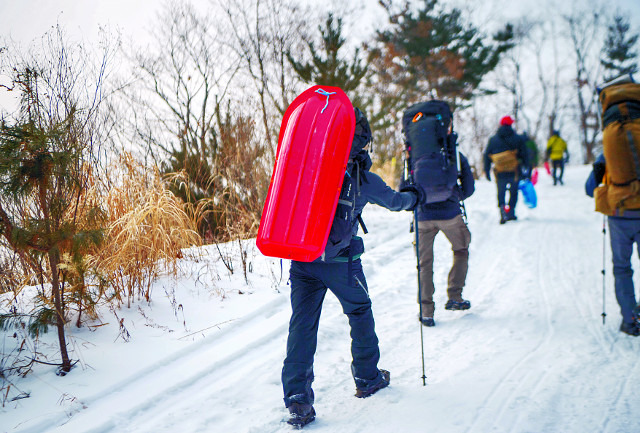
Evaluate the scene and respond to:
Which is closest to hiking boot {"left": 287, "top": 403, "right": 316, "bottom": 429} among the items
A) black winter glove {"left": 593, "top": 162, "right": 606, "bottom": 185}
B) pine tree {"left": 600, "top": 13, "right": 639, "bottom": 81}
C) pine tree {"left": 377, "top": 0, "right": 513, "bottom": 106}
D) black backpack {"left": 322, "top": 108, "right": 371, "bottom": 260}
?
black backpack {"left": 322, "top": 108, "right": 371, "bottom": 260}

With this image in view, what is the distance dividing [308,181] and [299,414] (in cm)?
139

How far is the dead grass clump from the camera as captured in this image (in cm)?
401

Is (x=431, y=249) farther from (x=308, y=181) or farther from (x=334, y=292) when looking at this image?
(x=308, y=181)

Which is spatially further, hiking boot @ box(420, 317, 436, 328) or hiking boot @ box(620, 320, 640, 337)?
hiking boot @ box(420, 317, 436, 328)

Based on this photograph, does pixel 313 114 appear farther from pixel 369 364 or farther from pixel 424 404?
pixel 424 404

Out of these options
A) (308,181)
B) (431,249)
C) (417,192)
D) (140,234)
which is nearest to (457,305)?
A: (431,249)

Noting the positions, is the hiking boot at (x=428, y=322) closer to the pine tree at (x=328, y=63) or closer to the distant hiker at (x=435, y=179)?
the distant hiker at (x=435, y=179)

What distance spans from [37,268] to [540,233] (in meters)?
7.38

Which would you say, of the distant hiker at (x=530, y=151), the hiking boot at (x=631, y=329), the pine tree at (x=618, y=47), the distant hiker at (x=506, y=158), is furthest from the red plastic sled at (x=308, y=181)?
the pine tree at (x=618, y=47)

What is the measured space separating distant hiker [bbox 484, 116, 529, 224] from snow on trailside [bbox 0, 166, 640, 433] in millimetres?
3233

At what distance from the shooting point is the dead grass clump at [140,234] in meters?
4.01

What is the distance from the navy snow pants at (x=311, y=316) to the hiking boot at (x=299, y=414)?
29 millimetres

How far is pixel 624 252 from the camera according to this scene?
3.79 m

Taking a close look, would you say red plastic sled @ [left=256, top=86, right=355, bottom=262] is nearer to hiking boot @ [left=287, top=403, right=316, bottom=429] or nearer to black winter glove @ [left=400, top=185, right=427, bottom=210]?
black winter glove @ [left=400, top=185, right=427, bottom=210]
